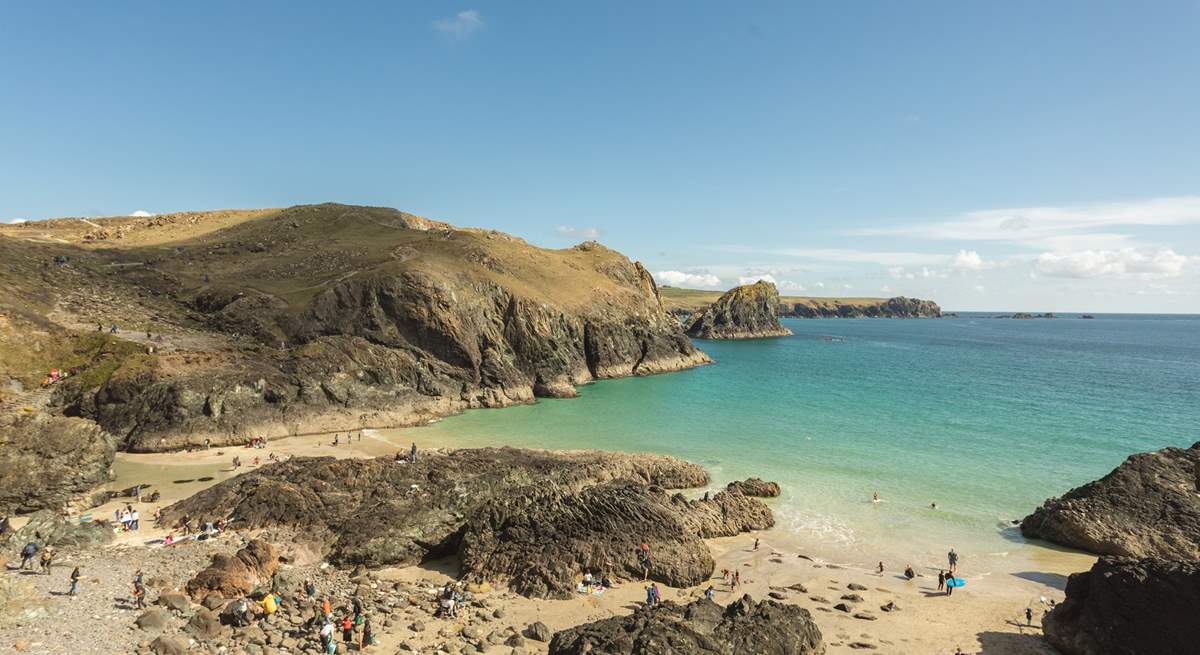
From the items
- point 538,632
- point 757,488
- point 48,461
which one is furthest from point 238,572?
point 757,488

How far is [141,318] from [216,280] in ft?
54.2

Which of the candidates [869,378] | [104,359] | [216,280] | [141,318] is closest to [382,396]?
[104,359]

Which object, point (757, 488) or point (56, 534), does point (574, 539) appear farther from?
point (56, 534)

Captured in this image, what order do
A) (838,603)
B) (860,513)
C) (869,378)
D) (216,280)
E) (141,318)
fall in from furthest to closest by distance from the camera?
(869,378) → (216,280) → (141,318) → (860,513) → (838,603)

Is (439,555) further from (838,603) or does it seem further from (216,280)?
(216,280)

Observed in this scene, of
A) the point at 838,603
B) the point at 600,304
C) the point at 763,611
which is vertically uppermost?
the point at 600,304

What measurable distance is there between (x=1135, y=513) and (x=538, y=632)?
31.1 m

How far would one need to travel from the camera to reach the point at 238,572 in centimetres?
2139

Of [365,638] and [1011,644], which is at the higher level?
[365,638]

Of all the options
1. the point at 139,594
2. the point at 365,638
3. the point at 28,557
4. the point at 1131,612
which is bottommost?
the point at 365,638

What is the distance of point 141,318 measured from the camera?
58.3m

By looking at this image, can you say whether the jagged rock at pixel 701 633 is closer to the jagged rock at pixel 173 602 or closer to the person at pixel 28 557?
the jagged rock at pixel 173 602

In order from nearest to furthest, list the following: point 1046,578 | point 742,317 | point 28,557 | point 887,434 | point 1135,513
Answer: point 28,557
point 1046,578
point 1135,513
point 887,434
point 742,317

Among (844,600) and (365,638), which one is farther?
(844,600)
